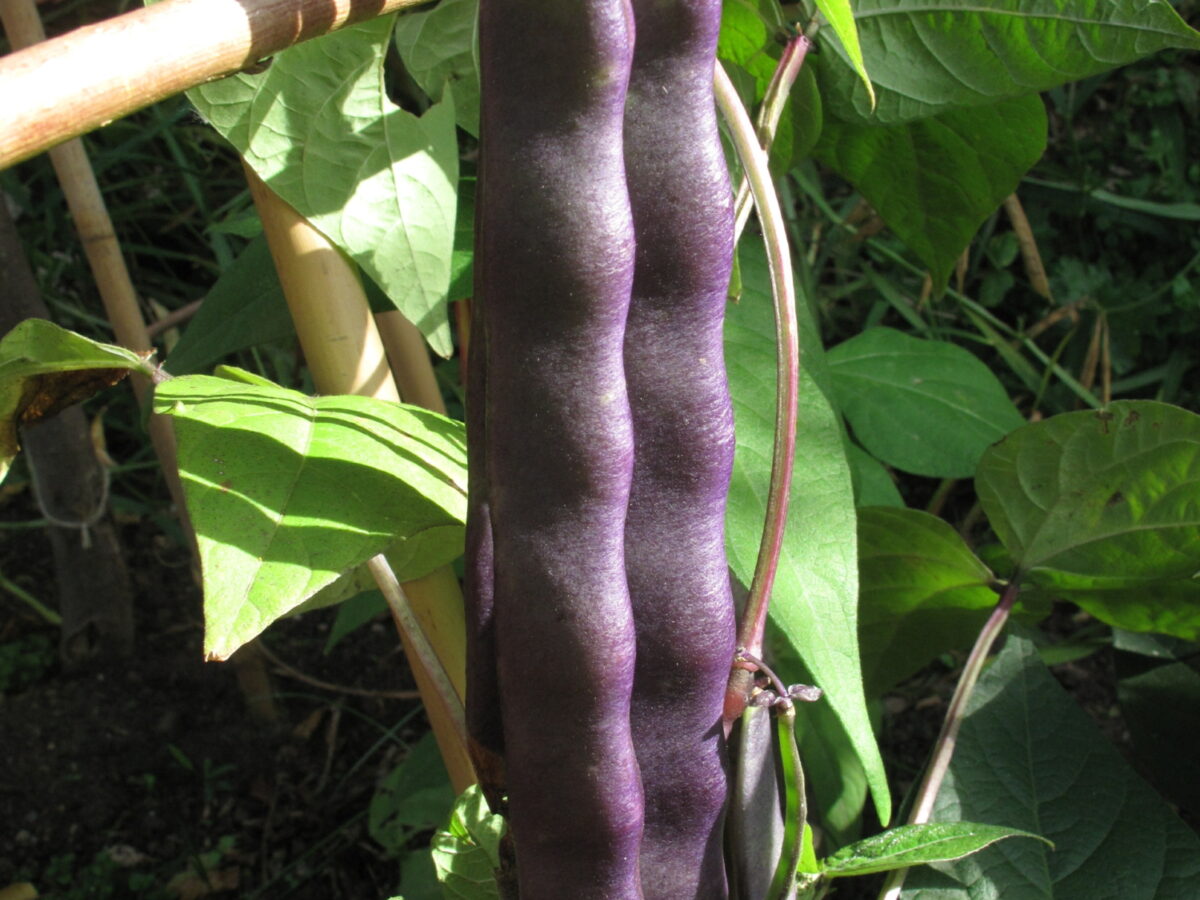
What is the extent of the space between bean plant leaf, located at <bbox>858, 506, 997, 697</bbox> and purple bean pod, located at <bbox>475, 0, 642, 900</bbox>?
0.40 m

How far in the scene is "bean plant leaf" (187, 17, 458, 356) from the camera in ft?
1.81

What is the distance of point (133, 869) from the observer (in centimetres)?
117

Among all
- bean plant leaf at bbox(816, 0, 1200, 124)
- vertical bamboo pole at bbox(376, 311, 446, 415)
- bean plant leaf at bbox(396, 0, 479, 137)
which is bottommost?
vertical bamboo pole at bbox(376, 311, 446, 415)

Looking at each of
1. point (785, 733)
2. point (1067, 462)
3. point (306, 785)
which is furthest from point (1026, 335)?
point (785, 733)

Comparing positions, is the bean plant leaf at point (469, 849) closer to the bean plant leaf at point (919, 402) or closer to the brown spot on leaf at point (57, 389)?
the brown spot on leaf at point (57, 389)

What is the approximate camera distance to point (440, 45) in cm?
63

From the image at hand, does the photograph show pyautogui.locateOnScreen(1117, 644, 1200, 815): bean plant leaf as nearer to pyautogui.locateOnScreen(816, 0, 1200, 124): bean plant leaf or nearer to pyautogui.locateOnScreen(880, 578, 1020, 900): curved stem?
pyautogui.locateOnScreen(880, 578, 1020, 900): curved stem

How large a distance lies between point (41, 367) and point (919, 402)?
84 cm

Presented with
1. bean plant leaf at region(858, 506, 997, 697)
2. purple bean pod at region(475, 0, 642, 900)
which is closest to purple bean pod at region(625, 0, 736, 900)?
purple bean pod at region(475, 0, 642, 900)

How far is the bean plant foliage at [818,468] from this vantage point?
1.58 ft

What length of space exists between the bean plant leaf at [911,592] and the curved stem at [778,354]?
0.32 m

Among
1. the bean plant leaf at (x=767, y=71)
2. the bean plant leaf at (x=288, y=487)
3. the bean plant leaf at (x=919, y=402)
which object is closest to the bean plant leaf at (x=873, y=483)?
the bean plant leaf at (x=919, y=402)

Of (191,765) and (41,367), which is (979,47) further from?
(191,765)

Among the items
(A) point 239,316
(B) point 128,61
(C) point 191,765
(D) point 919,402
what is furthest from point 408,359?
(C) point 191,765
